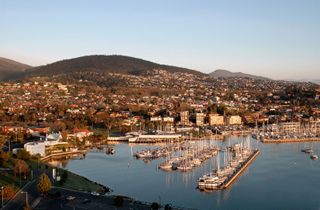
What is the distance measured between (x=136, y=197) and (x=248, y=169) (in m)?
6.93

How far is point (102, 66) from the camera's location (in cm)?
9619

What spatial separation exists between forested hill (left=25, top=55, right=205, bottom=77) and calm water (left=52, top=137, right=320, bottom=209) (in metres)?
68.7

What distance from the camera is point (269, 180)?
15742 mm

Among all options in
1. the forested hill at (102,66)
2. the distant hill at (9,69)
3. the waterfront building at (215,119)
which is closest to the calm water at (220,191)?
the waterfront building at (215,119)

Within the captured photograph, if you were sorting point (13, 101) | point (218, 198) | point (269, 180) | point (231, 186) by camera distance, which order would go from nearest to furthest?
point (218, 198), point (231, 186), point (269, 180), point (13, 101)

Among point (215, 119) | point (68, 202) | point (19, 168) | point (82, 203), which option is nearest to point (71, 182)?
point (19, 168)

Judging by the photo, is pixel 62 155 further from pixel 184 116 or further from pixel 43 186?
pixel 184 116

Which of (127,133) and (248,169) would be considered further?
(127,133)

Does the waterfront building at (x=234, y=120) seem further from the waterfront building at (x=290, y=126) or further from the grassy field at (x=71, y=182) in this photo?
the grassy field at (x=71, y=182)

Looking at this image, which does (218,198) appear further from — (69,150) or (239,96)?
(239,96)

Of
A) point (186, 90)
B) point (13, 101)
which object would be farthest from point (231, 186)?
point (186, 90)

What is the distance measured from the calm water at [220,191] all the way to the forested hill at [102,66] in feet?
226

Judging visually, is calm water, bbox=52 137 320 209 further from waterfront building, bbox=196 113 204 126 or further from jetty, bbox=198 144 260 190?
waterfront building, bbox=196 113 204 126

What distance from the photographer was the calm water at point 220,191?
42.0 feet
